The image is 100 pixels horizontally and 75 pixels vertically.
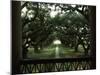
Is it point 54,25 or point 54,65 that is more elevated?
point 54,25

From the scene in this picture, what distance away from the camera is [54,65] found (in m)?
2.13

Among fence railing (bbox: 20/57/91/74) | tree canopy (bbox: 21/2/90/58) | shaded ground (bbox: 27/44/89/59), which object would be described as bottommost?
fence railing (bbox: 20/57/91/74)

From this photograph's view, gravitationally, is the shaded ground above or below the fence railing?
above

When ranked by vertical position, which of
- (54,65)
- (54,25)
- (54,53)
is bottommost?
(54,65)

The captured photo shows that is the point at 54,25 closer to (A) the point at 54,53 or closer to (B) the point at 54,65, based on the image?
(A) the point at 54,53

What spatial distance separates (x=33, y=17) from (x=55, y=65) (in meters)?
0.72

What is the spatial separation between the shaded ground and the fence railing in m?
0.06

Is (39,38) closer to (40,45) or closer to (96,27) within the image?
(40,45)

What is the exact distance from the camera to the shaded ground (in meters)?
2.05

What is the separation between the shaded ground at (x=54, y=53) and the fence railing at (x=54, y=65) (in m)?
0.06

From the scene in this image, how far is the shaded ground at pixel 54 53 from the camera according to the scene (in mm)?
2052

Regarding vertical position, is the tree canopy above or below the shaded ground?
above

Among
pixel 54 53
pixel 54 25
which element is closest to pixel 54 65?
pixel 54 53

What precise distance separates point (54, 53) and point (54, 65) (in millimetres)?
166
